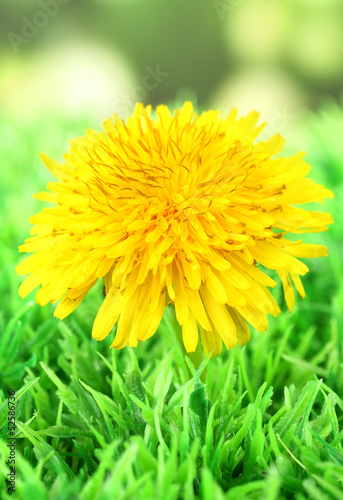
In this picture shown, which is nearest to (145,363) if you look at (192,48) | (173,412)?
(173,412)

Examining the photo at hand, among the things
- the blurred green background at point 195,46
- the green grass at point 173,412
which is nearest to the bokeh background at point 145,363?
the green grass at point 173,412

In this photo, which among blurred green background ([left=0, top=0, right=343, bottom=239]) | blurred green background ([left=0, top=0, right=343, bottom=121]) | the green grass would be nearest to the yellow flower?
the green grass

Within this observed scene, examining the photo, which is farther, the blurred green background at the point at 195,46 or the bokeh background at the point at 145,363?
the blurred green background at the point at 195,46

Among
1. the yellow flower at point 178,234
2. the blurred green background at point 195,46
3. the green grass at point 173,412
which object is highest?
the blurred green background at point 195,46

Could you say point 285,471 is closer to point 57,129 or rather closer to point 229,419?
point 229,419

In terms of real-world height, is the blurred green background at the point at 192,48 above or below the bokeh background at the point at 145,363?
above

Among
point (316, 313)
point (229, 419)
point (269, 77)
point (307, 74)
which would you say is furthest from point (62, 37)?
point (229, 419)

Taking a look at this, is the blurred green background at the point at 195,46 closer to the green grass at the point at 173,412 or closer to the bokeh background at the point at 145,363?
the bokeh background at the point at 145,363

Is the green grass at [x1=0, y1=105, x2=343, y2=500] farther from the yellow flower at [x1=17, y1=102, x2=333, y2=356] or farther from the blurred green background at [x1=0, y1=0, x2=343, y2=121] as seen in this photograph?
the blurred green background at [x1=0, y1=0, x2=343, y2=121]
